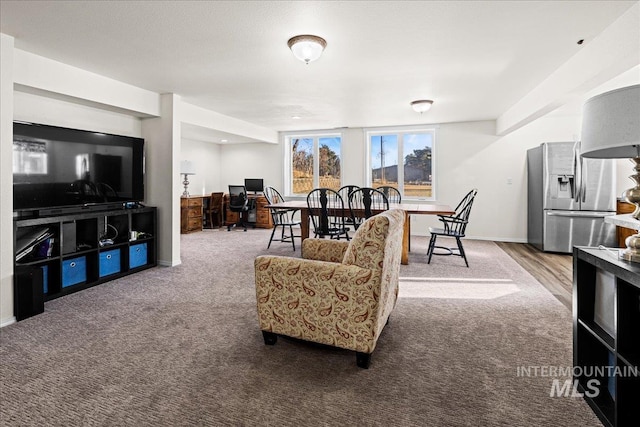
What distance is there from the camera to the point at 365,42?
2.92 m

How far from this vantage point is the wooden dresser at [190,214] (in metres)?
7.29

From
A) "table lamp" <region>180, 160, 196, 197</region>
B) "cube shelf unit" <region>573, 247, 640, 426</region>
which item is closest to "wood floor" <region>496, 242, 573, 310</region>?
"cube shelf unit" <region>573, 247, 640, 426</region>

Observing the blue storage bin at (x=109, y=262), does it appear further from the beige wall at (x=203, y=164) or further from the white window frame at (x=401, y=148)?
the white window frame at (x=401, y=148)

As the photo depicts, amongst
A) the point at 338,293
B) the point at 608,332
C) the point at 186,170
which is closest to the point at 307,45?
the point at 338,293

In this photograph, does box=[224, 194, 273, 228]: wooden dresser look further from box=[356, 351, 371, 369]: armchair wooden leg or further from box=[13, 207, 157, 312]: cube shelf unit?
box=[356, 351, 371, 369]: armchair wooden leg

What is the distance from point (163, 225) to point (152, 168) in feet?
2.49

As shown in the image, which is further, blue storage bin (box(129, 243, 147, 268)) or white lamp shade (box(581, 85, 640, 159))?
blue storage bin (box(129, 243, 147, 268))

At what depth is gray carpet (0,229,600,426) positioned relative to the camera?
5.32 feet

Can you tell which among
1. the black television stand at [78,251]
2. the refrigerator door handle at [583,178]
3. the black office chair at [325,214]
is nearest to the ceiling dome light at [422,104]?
the black office chair at [325,214]

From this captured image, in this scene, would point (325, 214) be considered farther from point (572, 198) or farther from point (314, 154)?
point (572, 198)

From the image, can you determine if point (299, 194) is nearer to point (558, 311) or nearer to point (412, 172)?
point (412, 172)

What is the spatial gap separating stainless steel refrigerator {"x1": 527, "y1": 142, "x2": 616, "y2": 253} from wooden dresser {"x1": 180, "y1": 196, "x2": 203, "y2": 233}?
651 cm

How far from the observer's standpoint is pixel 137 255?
4.24 m

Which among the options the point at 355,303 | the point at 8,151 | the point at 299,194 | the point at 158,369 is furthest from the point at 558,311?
the point at 299,194
